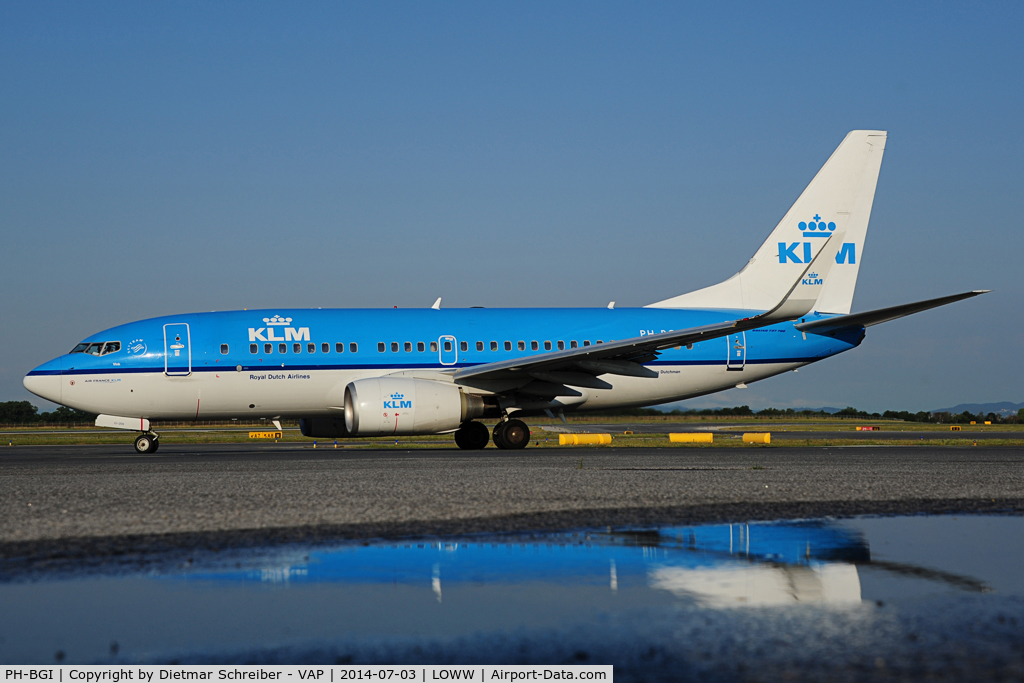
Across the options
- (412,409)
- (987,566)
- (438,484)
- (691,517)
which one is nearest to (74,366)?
(412,409)

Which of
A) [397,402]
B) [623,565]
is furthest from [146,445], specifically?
[623,565]

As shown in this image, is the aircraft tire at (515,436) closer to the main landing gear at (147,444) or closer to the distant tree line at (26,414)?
the main landing gear at (147,444)

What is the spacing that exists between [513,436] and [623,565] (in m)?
16.8

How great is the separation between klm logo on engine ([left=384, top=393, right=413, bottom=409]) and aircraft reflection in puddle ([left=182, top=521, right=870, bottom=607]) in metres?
13.8

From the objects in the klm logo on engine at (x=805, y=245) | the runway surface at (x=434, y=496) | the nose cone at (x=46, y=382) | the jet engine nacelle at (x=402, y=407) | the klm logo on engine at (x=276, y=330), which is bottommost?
the runway surface at (x=434, y=496)

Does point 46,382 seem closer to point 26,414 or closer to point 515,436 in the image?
point 515,436

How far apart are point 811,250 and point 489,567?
2369 cm

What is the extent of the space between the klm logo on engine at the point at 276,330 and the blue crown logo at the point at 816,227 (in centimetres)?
1496

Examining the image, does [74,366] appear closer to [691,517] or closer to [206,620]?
[691,517]

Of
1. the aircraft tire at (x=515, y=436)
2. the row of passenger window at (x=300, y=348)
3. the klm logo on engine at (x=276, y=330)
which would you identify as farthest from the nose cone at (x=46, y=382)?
the aircraft tire at (x=515, y=436)

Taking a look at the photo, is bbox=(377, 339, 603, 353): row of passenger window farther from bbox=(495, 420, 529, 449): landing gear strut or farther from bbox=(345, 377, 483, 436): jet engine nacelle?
bbox=(495, 420, 529, 449): landing gear strut

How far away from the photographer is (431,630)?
13.7ft

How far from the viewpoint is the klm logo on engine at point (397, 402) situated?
2069cm

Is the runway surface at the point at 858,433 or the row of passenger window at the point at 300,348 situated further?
the runway surface at the point at 858,433
